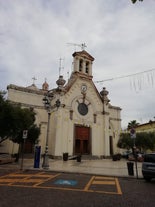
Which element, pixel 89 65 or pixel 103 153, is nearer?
pixel 103 153

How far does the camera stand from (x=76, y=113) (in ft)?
102

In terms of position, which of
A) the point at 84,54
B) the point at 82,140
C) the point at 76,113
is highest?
the point at 84,54

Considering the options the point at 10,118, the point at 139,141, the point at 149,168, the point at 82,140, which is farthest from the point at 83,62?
the point at 149,168

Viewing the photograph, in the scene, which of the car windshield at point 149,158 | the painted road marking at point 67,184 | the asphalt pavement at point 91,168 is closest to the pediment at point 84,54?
the asphalt pavement at point 91,168

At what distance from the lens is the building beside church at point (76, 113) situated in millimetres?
28938

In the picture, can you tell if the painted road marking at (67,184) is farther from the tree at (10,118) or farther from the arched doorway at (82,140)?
the arched doorway at (82,140)

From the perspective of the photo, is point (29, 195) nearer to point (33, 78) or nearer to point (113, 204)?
point (113, 204)

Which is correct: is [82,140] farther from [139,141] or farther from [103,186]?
[103,186]

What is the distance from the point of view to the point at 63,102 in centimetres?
2980

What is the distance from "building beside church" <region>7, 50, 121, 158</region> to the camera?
28.9 meters

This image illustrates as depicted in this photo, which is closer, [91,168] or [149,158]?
[149,158]

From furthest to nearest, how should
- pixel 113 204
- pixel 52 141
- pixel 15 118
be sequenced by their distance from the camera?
pixel 52 141
pixel 15 118
pixel 113 204

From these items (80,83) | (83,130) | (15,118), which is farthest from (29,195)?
(80,83)

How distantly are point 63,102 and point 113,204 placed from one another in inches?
972
